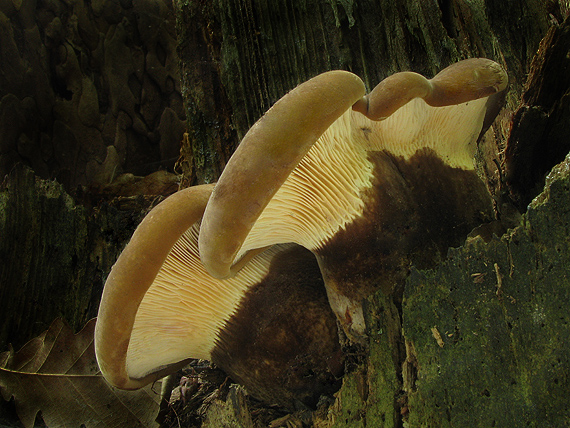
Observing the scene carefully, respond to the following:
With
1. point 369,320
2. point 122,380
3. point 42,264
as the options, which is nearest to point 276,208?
point 369,320

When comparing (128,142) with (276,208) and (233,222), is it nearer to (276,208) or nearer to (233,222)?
(276,208)

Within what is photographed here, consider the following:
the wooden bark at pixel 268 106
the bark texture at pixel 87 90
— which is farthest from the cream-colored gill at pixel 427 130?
the bark texture at pixel 87 90

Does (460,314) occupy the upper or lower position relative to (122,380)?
upper

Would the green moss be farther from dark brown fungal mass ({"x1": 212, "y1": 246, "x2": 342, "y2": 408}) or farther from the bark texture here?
the bark texture

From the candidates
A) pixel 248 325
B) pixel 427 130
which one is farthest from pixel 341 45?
pixel 248 325

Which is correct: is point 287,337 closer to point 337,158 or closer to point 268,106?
point 337,158

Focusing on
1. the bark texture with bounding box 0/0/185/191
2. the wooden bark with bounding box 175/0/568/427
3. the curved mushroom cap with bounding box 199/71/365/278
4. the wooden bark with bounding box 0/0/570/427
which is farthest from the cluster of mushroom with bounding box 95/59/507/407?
the bark texture with bounding box 0/0/185/191

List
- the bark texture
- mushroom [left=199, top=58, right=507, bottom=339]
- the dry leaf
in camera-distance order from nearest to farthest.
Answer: mushroom [left=199, top=58, right=507, bottom=339] → the dry leaf → the bark texture

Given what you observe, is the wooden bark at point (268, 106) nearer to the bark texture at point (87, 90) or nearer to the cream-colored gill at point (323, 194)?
the bark texture at point (87, 90)
